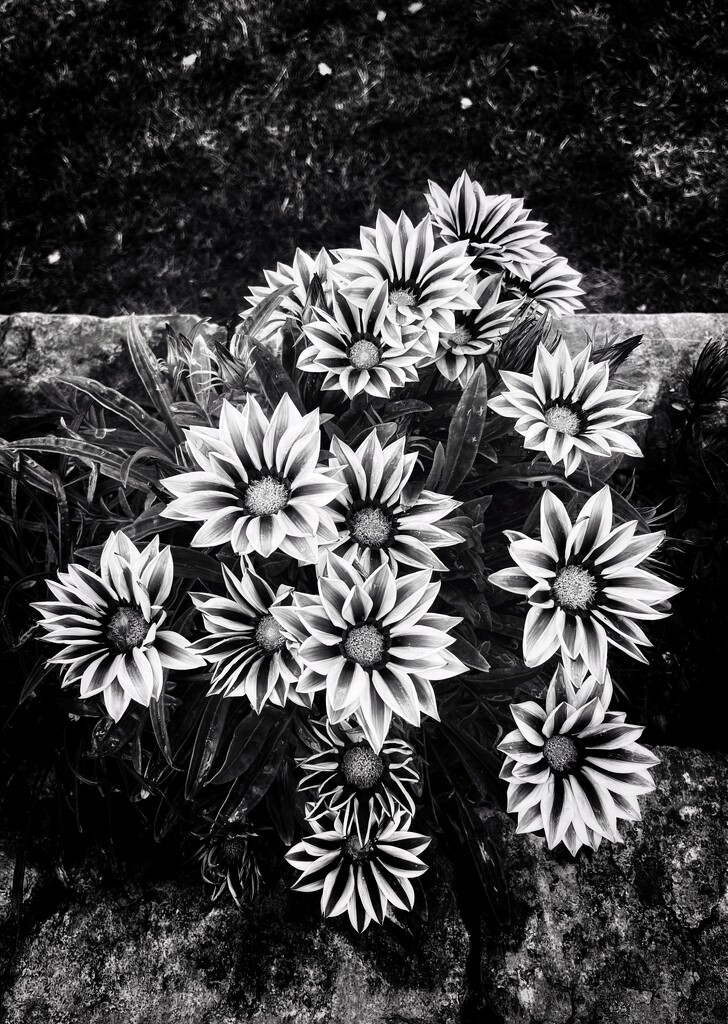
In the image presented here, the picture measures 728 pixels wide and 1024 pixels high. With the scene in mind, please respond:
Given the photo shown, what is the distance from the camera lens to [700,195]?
94.9 inches

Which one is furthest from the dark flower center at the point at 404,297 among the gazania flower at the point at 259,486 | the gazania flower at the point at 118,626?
the gazania flower at the point at 118,626

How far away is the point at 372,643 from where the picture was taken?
39.7 inches

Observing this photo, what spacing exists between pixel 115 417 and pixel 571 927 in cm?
145

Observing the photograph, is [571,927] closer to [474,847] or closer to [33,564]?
[474,847]

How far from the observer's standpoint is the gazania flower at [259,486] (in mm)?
977

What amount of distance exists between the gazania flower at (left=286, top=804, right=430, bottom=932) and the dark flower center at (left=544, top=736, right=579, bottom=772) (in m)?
0.26

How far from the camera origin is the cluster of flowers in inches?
39.1

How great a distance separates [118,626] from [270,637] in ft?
0.81

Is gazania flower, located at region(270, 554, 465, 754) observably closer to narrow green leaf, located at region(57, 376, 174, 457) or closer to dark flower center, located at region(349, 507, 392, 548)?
dark flower center, located at region(349, 507, 392, 548)

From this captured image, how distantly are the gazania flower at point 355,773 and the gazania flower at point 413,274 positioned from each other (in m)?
0.69

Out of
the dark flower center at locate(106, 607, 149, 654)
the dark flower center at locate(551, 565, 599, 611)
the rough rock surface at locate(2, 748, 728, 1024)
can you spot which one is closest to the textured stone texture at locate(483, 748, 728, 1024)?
the rough rock surface at locate(2, 748, 728, 1024)

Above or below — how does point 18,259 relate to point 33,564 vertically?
above

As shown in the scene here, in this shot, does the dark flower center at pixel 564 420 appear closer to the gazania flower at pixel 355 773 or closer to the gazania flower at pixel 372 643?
the gazania flower at pixel 372 643

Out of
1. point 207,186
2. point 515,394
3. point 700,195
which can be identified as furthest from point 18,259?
point 700,195
